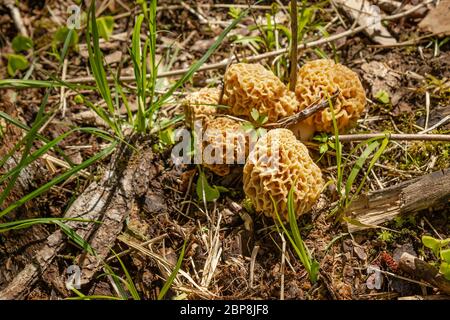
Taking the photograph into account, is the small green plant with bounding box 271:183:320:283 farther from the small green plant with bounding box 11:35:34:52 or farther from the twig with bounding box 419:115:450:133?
the small green plant with bounding box 11:35:34:52

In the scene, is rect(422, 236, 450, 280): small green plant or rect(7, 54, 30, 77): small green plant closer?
rect(422, 236, 450, 280): small green plant

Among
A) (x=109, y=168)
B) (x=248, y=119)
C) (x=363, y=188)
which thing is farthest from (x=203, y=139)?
(x=363, y=188)

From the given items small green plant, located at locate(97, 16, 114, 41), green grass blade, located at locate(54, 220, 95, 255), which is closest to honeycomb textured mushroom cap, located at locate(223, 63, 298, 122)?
green grass blade, located at locate(54, 220, 95, 255)

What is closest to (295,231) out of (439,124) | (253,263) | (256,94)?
(253,263)

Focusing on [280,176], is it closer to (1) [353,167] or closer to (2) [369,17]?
(1) [353,167]
